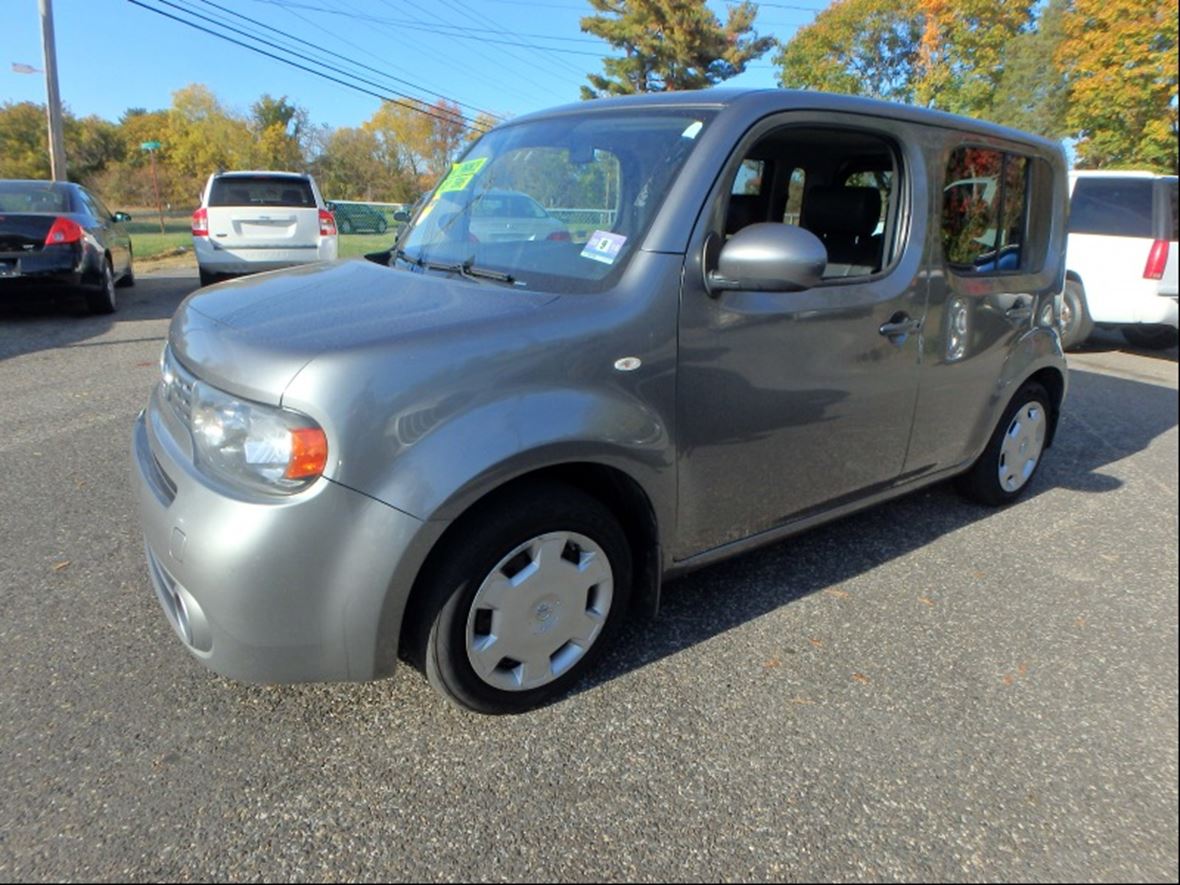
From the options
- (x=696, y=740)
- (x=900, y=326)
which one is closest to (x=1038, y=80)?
(x=900, y=326)

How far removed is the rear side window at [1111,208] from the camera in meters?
6.52

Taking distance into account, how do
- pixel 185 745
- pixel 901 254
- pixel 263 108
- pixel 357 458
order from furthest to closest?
1. pixel 263 108
2. pixel 901 254
3. pixel 185 745
4. pixel 357 458

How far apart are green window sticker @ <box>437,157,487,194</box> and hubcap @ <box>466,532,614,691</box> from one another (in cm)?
164

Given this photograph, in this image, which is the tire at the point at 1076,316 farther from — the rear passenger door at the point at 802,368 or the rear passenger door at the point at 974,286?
the rear passenger door at the point at 802,368

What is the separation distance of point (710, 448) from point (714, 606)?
80 centimetres

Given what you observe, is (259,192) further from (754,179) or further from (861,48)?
(861,48)

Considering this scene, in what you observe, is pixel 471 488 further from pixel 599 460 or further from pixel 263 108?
pixel 263 108

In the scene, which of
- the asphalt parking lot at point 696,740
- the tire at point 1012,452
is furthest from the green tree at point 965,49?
the asphalt parking lot at point 696,740

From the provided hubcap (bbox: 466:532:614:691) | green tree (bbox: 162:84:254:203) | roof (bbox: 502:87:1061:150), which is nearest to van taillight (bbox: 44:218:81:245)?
roof (bbox: 502:87:1061:150)

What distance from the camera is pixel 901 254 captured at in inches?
114

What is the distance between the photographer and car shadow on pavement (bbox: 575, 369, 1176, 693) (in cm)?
269

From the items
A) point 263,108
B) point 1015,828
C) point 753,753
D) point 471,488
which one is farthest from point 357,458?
point 263,108

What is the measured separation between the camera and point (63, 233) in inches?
316

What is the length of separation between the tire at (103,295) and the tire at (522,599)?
8.57 meters
